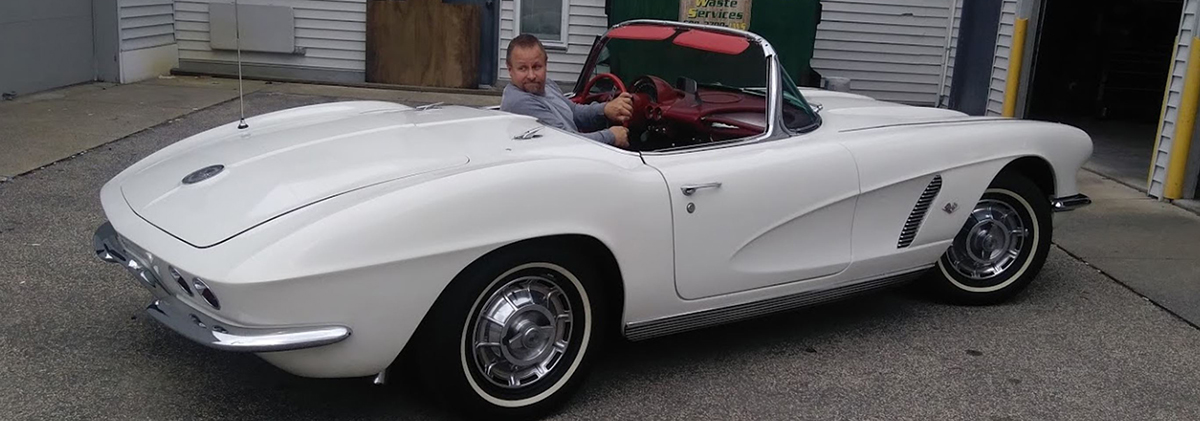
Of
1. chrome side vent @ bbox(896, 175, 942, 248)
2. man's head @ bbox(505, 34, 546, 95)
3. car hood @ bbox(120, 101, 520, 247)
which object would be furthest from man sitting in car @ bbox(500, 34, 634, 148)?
chrome side vent @ bbox(896, 175, 942, 248)

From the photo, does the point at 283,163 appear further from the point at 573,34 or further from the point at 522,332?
the point at 573,34

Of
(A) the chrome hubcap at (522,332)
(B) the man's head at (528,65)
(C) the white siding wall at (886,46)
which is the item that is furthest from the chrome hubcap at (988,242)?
(C) the white siding wall at (886,46)

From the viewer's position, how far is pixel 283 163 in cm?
361

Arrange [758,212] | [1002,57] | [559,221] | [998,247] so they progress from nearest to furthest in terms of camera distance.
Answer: [559,221], [758,212], [998,247], [1002,57]

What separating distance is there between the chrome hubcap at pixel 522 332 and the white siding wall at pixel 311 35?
8320 mm

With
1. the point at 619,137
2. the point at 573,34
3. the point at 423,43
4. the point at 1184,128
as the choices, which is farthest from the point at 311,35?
the point at 1184,128

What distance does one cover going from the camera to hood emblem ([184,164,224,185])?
11.8 ft

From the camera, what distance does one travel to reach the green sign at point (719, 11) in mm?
9891

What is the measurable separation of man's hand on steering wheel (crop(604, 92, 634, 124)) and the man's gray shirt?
0.08 metres

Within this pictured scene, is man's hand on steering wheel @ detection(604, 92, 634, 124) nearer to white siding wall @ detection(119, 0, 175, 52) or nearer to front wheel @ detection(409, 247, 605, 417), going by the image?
front wheel @ detection(409, 247, 605, 417)

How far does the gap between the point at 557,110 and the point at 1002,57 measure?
6619 millimetres

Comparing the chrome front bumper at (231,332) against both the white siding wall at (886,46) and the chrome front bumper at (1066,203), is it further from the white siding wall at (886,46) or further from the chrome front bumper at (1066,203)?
the white siding wall at (886,46)

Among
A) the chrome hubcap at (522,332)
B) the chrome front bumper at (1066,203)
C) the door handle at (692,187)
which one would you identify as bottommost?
the chrome hubcap at (522,332)

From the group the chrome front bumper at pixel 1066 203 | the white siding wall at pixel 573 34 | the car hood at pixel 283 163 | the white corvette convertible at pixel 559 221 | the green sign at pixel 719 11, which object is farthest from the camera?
the white siding wall at pixel 573 34
